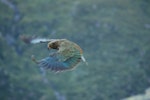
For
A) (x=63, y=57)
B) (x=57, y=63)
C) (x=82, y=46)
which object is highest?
(x=82, y=46)

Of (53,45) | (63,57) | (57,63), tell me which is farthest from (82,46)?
(57,63)

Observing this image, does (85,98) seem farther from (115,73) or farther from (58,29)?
(58,29)

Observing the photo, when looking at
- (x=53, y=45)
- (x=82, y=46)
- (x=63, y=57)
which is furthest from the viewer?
(x=82, y=46)

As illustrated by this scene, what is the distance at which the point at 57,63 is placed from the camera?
14945mm

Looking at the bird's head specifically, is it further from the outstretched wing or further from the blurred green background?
the blurred green background

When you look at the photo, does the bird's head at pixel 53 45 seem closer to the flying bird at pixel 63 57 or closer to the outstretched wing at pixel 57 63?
the flying bird at pixel 63 57

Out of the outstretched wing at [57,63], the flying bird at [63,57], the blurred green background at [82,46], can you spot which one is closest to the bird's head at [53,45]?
the flying bird at [63,57]

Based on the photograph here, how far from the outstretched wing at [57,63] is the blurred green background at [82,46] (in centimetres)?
11725

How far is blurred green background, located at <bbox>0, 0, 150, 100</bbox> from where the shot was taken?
138375 mm

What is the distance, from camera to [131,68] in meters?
148

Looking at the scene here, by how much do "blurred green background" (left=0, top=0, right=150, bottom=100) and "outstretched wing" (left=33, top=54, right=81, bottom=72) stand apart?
385ft

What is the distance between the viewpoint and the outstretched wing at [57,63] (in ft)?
47.2

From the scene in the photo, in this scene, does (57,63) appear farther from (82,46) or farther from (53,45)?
(82,46)

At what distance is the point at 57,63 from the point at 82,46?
136m
